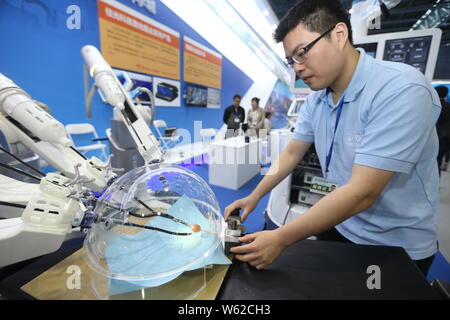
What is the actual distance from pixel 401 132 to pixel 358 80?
0.87ft

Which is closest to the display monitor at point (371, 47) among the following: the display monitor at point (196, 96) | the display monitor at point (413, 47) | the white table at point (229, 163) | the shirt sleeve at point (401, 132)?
the display monitor at point (413, 47)

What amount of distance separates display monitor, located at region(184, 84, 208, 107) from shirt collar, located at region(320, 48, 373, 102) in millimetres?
4444

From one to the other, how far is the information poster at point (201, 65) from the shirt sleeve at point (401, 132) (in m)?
4.71

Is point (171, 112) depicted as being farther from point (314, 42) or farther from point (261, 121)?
point (314, 42)

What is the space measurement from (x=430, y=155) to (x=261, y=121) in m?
4.37

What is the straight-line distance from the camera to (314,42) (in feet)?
2.34

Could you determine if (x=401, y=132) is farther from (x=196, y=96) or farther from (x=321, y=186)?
(x=196, y=96)

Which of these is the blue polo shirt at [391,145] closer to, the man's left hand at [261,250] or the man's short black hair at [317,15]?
the man's short black hair at [317,15]

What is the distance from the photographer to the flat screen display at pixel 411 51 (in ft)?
4.38

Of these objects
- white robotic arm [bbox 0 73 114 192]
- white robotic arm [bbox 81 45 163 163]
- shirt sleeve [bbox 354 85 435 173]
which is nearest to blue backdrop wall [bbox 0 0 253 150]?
white robotic arm [bbox 81 45 163 163]

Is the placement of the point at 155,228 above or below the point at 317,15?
below

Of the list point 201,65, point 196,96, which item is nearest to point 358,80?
point 196,96

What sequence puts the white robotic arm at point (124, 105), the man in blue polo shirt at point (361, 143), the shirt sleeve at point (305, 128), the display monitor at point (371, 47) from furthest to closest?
1. the display monitor at point (371, 47)
2. the white robotic arm at point (124, 105)
3. the shirt sleeve at point (305, 128)
4. the man in blue polo shirt at point (361, 143)

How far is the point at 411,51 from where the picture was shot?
138 cm
